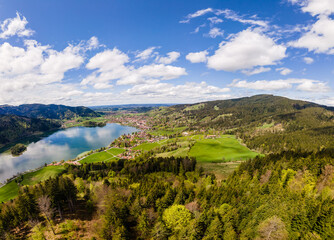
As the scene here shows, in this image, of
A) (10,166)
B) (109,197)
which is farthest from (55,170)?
(109,197)

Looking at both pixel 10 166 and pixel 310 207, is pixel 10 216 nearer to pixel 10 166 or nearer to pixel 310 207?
pixel 310 207

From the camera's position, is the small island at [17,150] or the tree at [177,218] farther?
the small island at [17,150]

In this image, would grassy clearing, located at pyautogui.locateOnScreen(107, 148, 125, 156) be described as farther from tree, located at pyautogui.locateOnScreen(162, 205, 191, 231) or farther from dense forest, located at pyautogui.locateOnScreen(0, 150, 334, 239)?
tree, located at pyautogui.locateOnScreen(162, 205, 191, 231)

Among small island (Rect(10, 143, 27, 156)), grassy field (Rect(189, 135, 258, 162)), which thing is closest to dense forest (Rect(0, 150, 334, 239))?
grassy field (Rect(189, 135, 258, 162))

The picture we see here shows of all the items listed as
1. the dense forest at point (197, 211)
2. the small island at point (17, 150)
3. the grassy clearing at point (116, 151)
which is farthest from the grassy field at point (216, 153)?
the small island at point (17, 150)

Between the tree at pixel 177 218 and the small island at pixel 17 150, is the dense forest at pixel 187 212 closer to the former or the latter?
the tree at pixel 177 218

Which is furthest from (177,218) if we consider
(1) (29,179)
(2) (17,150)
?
(2) (17,150)
